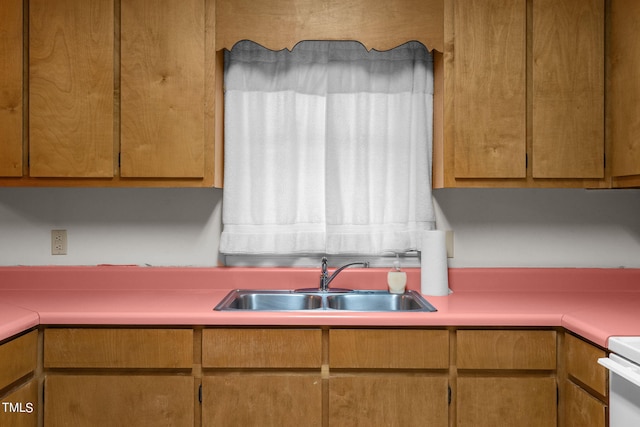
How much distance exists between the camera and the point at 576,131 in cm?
199

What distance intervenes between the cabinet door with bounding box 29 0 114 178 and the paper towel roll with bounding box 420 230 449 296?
1.38m

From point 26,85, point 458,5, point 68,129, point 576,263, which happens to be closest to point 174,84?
point 68,129

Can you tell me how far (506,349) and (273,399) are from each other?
805mm

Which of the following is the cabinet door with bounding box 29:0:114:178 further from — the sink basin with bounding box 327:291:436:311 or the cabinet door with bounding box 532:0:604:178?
the cabinet door with bounding box 532:0:604:178

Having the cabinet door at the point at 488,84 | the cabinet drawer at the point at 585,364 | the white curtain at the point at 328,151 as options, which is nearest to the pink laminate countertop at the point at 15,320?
the white curtain at the point at 328,151

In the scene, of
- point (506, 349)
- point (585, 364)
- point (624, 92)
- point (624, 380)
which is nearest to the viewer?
point (624, 380)

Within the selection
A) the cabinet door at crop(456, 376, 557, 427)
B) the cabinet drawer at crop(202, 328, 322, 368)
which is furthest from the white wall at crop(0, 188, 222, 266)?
the cabinet door at crop(456, 376, 557, 427)

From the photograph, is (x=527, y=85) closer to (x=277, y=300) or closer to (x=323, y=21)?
(x=323, y=21)

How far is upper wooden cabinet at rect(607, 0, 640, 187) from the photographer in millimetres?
1853

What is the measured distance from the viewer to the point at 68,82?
1.98 meters

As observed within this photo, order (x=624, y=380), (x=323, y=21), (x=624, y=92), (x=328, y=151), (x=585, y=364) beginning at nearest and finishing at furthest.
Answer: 1. (x=624, y=380)
2. (x=585, y=364)
3. (x=624, y=92)
4. (x=323, y=21)
5. (x=328, y=151)

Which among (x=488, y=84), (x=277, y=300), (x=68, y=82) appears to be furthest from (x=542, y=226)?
(x=68, y=82)

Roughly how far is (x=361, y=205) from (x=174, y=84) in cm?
96

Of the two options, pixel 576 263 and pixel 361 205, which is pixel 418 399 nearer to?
pixel 361 205
